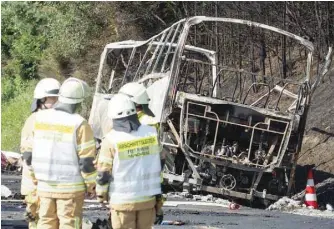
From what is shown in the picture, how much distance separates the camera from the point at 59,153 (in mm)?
7949

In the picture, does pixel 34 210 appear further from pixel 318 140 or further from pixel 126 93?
pixel 318 140

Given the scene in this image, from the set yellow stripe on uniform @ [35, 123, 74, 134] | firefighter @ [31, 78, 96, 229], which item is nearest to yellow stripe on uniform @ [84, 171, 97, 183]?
firefighter @ [31, 78, 96, 229]

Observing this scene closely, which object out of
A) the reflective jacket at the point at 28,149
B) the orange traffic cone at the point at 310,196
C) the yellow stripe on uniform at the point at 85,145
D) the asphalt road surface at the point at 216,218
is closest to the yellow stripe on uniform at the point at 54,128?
the yellow stripe on uniform at the point at 85,145

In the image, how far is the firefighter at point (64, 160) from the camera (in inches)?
310

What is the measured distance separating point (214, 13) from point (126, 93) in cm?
2205

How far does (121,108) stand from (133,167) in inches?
19.6

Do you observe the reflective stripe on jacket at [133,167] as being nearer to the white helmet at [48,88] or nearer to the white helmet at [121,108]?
the white helmet at [121,108]

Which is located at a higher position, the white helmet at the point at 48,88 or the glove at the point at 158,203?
the white helmet at the point at 48,88

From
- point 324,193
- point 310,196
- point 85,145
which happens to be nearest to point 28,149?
point 85,145

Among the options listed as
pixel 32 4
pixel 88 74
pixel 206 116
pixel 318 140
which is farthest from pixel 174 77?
pixel 32 4

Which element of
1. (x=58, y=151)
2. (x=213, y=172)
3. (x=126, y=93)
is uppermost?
(x=126, y=93)

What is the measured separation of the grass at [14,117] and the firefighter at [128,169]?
23656 mm

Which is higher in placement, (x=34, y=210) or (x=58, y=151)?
(x=58, y=151)

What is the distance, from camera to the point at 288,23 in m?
23.9
